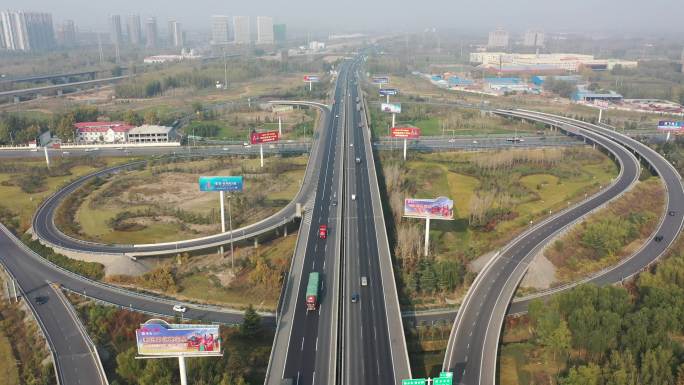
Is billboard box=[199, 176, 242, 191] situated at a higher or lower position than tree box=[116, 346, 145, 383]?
higher

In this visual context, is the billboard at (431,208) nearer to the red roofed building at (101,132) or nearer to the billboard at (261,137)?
the billboard at (261,137)

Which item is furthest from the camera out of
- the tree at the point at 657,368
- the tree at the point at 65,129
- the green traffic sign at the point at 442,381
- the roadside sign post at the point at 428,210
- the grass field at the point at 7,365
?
the tree at the point at 65,129

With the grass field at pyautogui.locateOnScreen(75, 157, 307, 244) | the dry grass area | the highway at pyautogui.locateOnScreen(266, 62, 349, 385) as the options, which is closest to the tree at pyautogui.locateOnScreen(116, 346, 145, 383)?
the highway at pyautogui.locateOnScreen(266, 62, 349, 385)

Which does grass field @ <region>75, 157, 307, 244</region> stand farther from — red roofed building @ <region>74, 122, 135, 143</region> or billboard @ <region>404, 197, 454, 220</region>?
red roofed building @ <region>74, 122, 135, 143</region>

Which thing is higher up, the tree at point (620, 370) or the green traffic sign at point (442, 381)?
the green traffic sign at point (442, 381)

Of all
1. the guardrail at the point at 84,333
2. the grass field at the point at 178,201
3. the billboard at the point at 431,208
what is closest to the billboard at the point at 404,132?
the grass field at the point at 178,201
